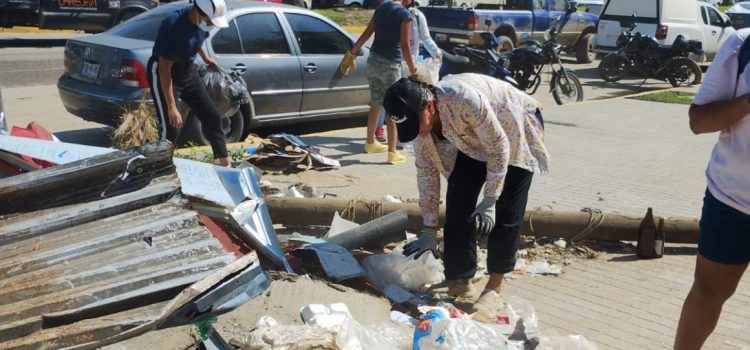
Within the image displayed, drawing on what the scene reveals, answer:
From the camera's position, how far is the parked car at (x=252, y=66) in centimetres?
832

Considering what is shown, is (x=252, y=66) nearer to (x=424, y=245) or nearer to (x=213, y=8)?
(x=213, y=8)

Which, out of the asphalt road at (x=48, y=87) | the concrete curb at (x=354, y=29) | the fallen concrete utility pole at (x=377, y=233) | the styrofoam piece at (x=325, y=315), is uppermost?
the styrofoam piece at (x=325, y=315)

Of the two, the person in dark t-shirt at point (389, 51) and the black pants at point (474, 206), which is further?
the person in dark t-shirt at point (389, 51)

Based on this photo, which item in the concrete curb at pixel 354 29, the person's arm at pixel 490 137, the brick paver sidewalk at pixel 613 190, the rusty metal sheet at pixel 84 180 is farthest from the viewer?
the concrete curb at pixel 354 29

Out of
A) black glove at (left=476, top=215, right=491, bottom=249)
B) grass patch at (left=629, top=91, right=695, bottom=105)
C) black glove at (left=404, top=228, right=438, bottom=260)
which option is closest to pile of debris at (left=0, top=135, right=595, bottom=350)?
black glove at (left=404, top=228, right=438, bottom=260)

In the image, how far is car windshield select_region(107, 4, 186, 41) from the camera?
8.75 meters

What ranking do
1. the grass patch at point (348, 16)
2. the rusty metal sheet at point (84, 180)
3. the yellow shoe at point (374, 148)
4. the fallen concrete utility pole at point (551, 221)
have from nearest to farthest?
the rusty metal sheet at point (84, 180), the fallen concrete utility pole at point (551, 221), the yellow shoe at point (374, 148), the grass patch at point (348, 16)

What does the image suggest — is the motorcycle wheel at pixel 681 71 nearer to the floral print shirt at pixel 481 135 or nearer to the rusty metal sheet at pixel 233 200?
the floral print shirt at pixel 481 135

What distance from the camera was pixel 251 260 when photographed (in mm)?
3398

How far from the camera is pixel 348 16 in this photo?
28422 millimetres

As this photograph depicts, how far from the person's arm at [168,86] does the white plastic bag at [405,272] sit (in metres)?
2.43

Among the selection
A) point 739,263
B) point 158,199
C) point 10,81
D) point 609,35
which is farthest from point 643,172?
point 609,35

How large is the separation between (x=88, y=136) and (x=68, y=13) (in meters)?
10.1

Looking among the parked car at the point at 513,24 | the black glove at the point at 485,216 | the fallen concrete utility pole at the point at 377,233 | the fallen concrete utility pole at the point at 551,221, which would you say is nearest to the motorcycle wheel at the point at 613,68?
the parked car at the point at 513,24
